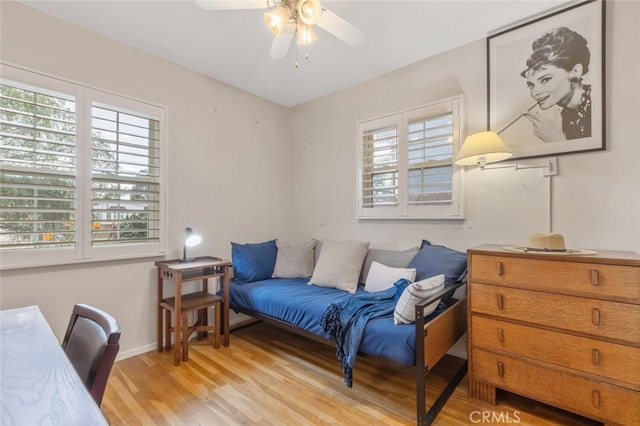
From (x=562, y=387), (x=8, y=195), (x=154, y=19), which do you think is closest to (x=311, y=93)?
(x=154, y=19)

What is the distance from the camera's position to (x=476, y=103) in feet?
7.97

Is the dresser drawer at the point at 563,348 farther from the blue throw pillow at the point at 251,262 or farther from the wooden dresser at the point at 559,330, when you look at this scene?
the blue throw pillow at the point at 251,262

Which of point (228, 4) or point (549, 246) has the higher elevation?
point (228, 4)

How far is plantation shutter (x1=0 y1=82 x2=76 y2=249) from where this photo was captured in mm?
1991

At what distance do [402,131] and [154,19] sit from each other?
7.08 ft

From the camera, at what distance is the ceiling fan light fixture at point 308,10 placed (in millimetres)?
1524

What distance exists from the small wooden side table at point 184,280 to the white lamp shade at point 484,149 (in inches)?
85.0

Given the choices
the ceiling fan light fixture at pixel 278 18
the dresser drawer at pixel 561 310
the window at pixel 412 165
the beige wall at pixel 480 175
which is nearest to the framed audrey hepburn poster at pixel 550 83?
the beige wall at pixel 480 175

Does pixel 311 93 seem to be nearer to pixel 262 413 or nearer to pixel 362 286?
pixel 362 286

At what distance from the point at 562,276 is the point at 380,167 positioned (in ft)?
5.66

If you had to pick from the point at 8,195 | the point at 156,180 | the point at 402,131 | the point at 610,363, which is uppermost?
the point at 402,131

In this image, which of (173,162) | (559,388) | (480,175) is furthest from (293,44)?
(559,388)

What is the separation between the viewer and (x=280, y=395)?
1993mm

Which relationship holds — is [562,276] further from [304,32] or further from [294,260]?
[294,260]
